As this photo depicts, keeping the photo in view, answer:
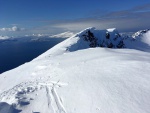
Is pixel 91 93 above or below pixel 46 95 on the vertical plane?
above

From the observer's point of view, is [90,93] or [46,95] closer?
[90,93]

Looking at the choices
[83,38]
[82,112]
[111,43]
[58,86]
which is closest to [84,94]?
[82,112]

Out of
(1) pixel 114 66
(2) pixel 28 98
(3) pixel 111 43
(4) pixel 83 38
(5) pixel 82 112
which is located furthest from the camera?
(3) pixel 111 43

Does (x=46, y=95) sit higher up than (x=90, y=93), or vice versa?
(x=90, y=93)

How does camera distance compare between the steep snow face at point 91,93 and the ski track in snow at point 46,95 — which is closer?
the steep snow face at point 91,93

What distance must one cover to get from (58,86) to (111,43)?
13518 cm

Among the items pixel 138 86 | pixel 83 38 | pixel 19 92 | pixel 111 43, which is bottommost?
pixel 111 43

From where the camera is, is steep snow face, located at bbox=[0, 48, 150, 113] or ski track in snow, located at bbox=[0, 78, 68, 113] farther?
ski track in snow, located at bbox=[0, 78, 68, 113]

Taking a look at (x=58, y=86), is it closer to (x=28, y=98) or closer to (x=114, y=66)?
(x=28, y=98)

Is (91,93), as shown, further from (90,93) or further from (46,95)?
(46,95)

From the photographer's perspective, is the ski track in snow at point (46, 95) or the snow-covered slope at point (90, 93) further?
the ski track in snow at point (46, 95)

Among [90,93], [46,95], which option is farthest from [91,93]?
[46,95]

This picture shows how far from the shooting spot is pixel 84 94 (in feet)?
46.9

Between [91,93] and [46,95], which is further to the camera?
[46,95]
